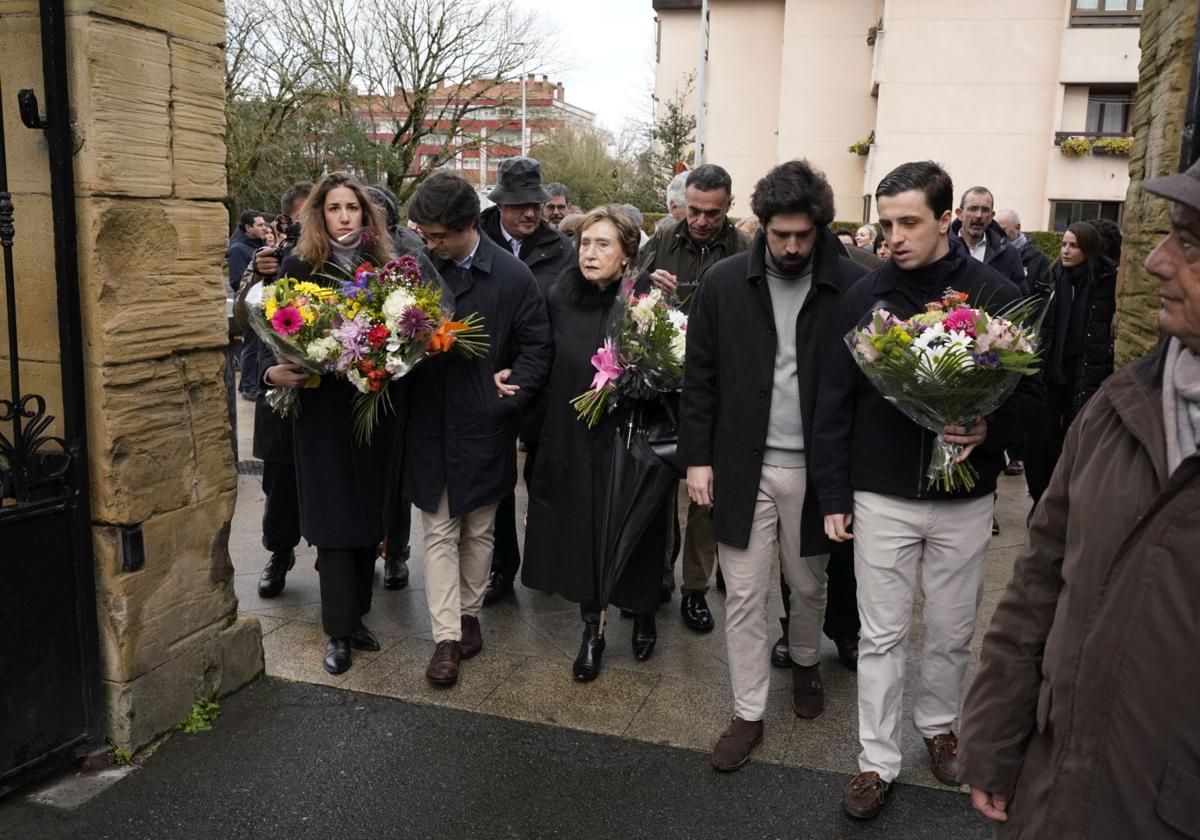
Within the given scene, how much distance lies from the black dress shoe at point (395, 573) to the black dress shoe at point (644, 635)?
1561 millimetres

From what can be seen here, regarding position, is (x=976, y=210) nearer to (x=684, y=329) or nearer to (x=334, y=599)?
(x=684, y=329)

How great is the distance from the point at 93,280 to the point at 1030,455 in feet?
19.0

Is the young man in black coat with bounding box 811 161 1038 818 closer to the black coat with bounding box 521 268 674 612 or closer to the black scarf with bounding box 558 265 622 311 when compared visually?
the black coat with bounding box 521 268 674 612

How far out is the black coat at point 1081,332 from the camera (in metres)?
7.16

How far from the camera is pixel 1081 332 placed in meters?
7.43

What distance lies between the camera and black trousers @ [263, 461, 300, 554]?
556 centimetres

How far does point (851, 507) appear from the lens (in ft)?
12.3

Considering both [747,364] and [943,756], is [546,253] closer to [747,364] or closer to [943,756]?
[747,364]

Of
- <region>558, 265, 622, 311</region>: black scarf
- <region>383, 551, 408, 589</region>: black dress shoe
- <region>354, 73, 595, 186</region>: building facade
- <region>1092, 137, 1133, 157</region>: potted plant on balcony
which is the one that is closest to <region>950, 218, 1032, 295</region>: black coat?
<region>558, 265, 622, 311</region>: black scarf

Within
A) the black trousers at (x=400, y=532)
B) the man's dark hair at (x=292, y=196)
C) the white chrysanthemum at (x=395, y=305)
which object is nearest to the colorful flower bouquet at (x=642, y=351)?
the white chrysanthemum at (x=395, y=305)

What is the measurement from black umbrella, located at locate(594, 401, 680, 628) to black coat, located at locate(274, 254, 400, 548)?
108cm

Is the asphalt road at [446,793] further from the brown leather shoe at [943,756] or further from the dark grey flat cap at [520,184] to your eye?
the dark grey flat cap at [520,184]

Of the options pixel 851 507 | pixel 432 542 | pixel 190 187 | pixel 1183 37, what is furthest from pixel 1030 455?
pixel 190 187

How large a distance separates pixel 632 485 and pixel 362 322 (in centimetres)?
137
